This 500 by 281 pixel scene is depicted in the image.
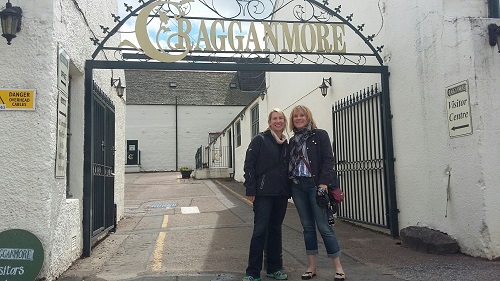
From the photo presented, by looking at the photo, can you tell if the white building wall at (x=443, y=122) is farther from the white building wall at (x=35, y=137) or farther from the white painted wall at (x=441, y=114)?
the white building wall at (x=35, y=137)

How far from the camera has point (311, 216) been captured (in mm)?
4914

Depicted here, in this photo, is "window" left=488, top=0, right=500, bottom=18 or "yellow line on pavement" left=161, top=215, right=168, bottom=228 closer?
"window" left=488, top=0, right=500, bottom=18

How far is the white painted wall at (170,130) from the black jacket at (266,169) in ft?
96.5

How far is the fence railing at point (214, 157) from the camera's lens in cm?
2631

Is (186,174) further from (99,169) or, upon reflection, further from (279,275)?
(279,275)

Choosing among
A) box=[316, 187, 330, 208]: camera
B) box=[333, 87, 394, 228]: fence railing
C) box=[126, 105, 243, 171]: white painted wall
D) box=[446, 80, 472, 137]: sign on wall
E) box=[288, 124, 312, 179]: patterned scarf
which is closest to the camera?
box=[316, 187, 330, 208]: camera

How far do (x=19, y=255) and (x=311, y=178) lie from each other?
312 centimetres

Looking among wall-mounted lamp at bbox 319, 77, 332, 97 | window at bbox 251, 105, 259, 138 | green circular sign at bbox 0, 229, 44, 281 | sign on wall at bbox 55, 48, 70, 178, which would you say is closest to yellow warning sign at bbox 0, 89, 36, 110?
sign on wall at bbox 55, 48, 70, 178

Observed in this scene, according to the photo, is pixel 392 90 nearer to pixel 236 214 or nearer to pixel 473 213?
pixel 473 213

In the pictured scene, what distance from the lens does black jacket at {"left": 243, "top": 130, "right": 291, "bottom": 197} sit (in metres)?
4.73

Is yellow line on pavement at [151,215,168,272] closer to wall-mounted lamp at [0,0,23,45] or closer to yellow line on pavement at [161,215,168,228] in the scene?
yellow line on pavement at [161,215,168,228]

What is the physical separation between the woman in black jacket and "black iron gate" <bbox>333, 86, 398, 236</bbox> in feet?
10.2

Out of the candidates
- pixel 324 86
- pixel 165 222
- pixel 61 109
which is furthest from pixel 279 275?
pixel 324 86

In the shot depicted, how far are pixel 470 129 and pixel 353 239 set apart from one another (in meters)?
2.70
